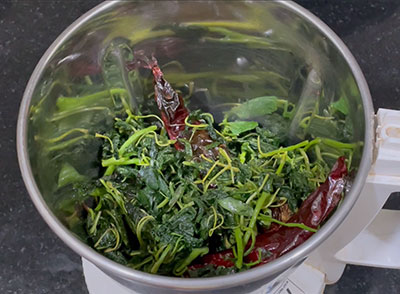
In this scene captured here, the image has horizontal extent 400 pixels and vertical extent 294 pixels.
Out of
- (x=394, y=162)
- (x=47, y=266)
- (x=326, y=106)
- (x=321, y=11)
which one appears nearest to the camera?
(x=394, y=162)

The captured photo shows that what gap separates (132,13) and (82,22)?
0.20ft

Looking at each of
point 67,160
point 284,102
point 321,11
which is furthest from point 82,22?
point 321,11

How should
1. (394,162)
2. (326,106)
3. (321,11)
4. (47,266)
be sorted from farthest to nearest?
(321,11)
(47,266)
(326,106)
(394,162)

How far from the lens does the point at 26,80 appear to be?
91 centimetres

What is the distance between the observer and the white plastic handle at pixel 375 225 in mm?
547

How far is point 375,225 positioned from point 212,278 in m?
0.31

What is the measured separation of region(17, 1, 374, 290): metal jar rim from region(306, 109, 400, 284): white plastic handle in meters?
0.02

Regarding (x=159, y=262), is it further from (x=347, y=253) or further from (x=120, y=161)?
(x=347, y=253)

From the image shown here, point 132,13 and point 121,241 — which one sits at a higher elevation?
point 132,13

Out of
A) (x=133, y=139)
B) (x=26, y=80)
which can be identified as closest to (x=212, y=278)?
(x=133, y=139)

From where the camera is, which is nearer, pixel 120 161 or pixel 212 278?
pixel 212 278

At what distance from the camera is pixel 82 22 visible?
1.97 feet

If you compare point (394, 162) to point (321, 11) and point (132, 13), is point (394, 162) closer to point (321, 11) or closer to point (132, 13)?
point (132, 13)

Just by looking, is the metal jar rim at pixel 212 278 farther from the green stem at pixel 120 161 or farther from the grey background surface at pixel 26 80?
the grey background surface at pixel 26 80
